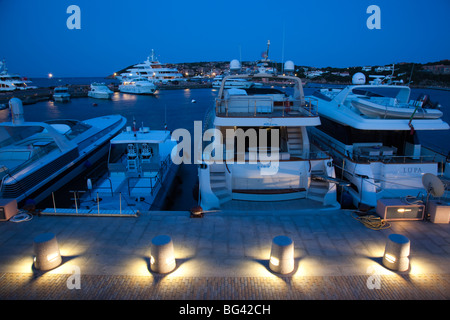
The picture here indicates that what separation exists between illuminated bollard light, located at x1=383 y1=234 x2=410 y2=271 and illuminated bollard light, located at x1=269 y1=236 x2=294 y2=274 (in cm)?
200

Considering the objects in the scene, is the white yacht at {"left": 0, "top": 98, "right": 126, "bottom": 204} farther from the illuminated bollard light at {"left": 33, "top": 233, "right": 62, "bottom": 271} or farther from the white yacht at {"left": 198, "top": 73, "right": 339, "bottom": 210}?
the white yacht at {"left": 198, "top": 73, "right": 339, "bottom": 210}

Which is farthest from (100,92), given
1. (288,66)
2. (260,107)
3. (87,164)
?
(260,107)

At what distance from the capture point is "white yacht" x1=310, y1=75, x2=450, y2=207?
11.0 m

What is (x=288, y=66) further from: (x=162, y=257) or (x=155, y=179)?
(x=162, y=257)

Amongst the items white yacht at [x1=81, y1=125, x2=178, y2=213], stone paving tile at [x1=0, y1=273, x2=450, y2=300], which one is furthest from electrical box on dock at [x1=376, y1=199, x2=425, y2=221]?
white yacht at [x1=81, y1=125, x2=178, y2=213]

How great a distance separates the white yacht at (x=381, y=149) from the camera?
1105cm

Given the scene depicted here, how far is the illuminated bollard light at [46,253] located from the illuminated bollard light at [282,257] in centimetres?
435

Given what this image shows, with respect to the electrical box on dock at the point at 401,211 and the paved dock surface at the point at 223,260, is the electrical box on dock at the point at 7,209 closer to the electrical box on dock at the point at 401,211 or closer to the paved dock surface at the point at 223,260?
the paved dock surface at the point at 223,260

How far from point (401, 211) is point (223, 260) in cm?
518

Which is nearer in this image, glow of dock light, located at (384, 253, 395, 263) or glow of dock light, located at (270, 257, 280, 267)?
glow of dock light, located at (270, 257, 280, 267)

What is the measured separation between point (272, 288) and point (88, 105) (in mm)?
61363

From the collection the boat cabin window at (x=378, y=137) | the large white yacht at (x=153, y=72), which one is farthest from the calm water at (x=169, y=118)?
the large white yacht at (x=153, y=72)

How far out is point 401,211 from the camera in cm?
789
